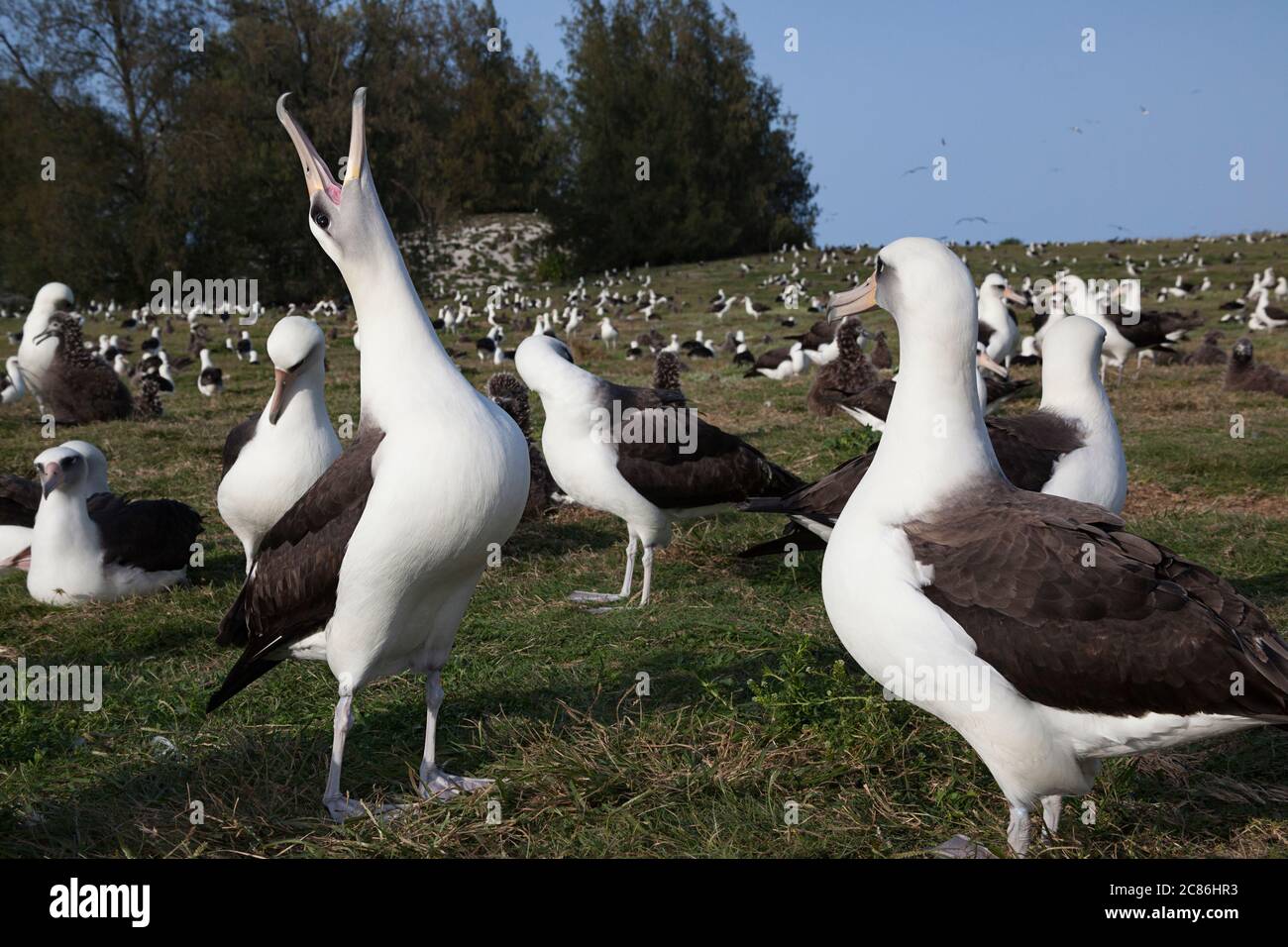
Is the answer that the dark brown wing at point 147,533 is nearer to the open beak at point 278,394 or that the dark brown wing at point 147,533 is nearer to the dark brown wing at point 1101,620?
the open beak at point 278,394

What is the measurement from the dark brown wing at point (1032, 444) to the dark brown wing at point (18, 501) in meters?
6.43

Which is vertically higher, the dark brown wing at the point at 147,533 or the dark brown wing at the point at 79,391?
the dark brown wing at the point at 79,391

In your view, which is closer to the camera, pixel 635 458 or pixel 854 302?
pixel 854 302

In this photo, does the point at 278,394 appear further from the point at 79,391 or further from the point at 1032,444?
the point at 79,391

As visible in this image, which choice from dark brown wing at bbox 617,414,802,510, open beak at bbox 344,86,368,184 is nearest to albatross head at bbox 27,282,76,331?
dark brown wing at bbox 617,414,802,510

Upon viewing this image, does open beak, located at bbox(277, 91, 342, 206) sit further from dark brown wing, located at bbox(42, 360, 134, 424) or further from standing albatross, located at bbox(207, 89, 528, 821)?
dark brown wing, located at bbox(42, 360, 134, 424)

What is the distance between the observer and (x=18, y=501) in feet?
26.3

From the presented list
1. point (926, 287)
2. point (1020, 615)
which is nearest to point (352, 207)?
point (926, 287)

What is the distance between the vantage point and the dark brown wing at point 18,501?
26.0 feet

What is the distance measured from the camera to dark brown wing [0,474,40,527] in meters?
7.93

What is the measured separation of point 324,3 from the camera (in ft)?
116

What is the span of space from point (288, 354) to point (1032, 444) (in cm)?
412
